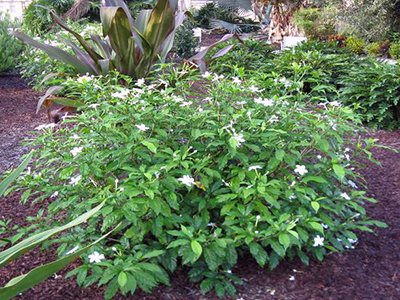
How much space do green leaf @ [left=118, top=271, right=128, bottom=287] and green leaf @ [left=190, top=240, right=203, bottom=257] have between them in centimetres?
30

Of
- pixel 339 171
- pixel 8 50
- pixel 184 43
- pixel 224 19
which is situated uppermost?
pixel 8 50

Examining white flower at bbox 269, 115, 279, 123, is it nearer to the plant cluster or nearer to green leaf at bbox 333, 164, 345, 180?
green leaf at bbox 333, 164, 345, 180

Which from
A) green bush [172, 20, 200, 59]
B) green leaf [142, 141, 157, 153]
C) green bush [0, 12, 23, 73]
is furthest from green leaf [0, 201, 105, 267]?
green bush [172, 20, 200, 59]

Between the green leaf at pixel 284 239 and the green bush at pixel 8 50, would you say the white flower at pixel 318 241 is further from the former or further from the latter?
the green bush at pixel 8 50

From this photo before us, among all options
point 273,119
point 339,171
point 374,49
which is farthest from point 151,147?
point 374,49

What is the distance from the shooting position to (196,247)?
204cm

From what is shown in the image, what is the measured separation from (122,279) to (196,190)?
70cm

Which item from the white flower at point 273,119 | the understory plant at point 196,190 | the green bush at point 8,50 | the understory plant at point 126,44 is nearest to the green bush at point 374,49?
the understory plant at point 126,44

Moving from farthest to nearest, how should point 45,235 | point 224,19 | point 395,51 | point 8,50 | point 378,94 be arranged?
point 224,19 < point 395,51 < point 8,50 < point 378,94 < point 45,235

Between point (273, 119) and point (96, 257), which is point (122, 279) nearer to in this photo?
point (96, 257)

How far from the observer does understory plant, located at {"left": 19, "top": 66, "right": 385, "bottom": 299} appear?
84.0 inches

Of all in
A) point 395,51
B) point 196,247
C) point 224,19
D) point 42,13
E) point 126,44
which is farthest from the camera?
point 224,19

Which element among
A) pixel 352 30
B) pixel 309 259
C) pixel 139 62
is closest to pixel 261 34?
pixel 352 30

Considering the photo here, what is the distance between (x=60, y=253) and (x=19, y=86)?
6.25 meters
